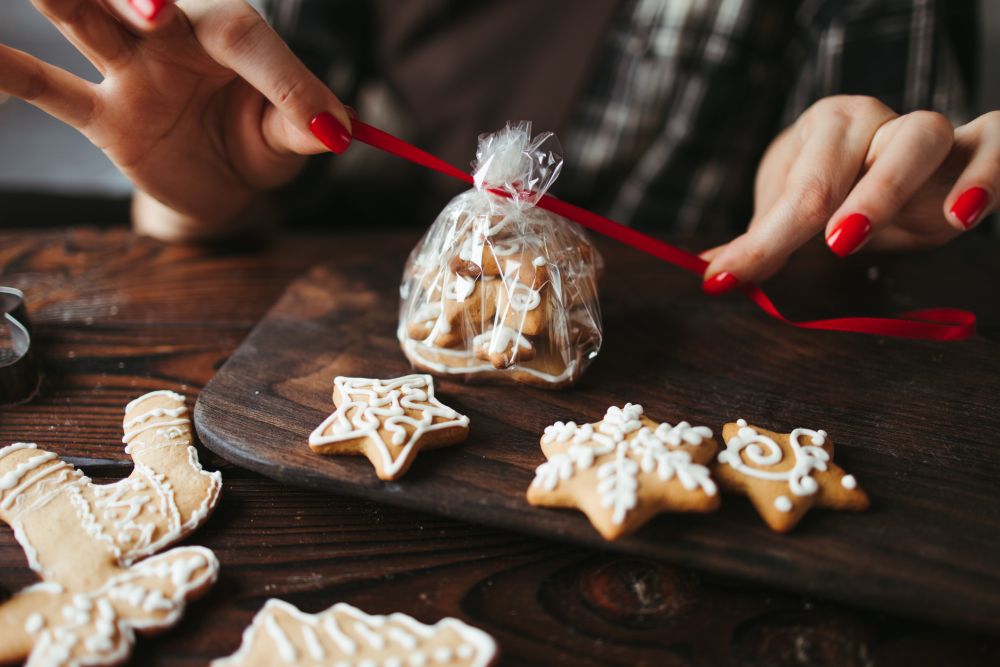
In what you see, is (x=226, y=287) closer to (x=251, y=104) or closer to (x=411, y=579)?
(x=251, y=104)

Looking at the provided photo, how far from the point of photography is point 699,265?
110cm

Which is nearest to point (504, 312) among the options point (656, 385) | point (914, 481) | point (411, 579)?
point (656, 385)

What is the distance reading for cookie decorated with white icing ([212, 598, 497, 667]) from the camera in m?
0.63

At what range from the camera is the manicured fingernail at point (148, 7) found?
81 centimetres

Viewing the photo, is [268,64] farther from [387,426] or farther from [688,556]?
[688,556]

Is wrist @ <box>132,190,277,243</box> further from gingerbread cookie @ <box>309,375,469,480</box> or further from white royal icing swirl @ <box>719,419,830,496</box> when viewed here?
white royal icing swirl @ <box>719,419,830,496</box>

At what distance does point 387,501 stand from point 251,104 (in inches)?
26.9

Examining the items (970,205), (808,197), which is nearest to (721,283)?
(808,197)

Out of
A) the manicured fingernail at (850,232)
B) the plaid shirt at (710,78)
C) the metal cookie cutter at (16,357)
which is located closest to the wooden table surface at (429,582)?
the metal cookie cutter at (16,357)

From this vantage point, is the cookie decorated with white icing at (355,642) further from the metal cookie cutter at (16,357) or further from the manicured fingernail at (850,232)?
the manicured fingernail at (850,232)

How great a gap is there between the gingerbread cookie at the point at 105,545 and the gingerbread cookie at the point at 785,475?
0.56 meters

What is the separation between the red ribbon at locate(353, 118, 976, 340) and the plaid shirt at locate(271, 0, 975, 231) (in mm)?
518

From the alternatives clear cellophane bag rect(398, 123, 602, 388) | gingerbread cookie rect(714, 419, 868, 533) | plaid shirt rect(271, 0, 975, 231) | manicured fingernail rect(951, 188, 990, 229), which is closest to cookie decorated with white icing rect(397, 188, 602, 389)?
clear cellophane bag rect(398, 123, 602, 388)

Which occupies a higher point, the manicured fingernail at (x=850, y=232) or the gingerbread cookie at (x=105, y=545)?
the manicured fingernail at (x=850, y=232)
